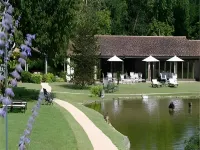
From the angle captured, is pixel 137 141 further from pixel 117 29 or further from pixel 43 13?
pixel 117 29

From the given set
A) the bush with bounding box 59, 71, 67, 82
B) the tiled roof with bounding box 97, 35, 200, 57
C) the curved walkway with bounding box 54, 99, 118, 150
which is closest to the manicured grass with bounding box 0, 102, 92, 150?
the curved walkway with bounding box 54, 99, 118, 150

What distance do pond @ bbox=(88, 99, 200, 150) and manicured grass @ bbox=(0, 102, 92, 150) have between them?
259 centimetres

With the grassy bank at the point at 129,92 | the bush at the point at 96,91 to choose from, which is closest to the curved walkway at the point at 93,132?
the grassy bank at the point at 129,92

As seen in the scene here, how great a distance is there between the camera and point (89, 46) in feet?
130

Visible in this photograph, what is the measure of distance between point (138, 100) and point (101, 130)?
1756cm

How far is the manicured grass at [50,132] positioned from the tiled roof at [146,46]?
1107 inches

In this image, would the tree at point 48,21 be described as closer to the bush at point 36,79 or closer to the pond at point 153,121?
the pond at point 153,121

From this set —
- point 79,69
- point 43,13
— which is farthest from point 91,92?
point 43,13

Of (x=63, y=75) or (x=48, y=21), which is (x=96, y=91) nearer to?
(x=48, y=21)

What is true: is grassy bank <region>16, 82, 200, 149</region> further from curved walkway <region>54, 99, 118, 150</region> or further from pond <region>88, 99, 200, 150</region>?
curved walkway <region>54, 99, 118, 150</region>

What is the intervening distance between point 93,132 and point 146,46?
3499cm

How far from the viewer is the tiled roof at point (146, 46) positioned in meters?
51.4

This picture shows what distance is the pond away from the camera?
20000mm

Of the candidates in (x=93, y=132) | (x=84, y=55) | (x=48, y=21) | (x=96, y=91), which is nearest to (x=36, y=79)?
(x=84, y=55)
